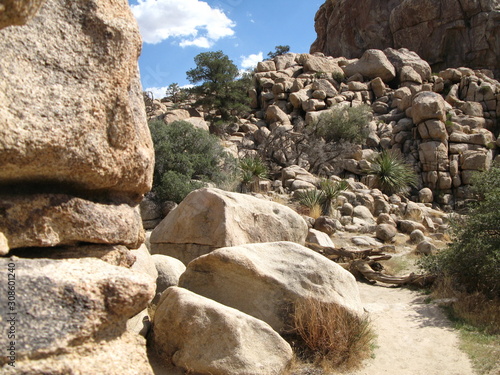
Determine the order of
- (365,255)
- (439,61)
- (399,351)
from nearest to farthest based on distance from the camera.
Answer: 1. (399,351)
2. (365,255)
3. (439,61)

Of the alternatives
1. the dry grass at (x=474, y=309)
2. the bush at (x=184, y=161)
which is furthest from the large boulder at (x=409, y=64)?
the dry grass at (x=474, y=309)

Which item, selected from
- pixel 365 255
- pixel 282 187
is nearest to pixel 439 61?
pixel 282 187

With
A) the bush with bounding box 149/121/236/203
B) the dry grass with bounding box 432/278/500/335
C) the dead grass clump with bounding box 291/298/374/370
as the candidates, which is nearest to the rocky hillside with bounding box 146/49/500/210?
the bush with bounding box 149/121/236/203

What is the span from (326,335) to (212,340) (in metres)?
1.50

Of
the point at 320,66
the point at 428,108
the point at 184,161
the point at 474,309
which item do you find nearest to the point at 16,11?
the point at 474,309

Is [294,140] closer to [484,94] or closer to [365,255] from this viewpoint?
[365,255]

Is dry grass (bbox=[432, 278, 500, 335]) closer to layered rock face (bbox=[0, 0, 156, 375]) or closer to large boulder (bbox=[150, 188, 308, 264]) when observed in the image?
large boulder (bbox=[150, 188, 308, 264])

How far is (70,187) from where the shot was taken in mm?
2809

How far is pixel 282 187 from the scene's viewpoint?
17.1 meters

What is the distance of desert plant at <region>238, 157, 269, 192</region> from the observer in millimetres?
15977

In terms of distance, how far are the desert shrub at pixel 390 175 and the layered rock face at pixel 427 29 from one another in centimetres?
2668

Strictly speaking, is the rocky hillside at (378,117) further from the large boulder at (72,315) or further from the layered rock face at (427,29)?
the large boulder at (72,315)

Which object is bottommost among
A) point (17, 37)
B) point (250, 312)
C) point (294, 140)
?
point (250, 312)

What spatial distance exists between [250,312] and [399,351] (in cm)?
220
